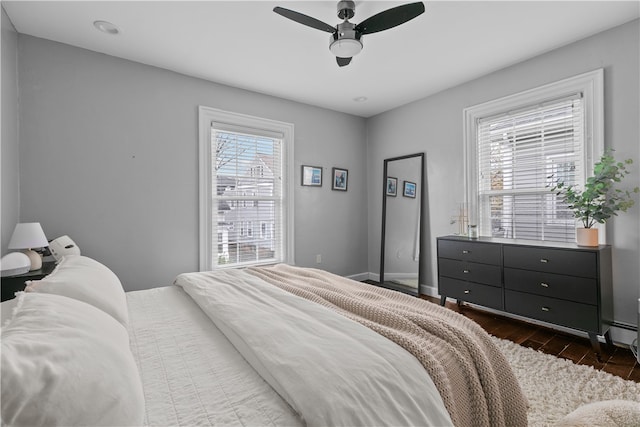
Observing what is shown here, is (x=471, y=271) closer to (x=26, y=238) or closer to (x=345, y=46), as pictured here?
(x=345, y=46)

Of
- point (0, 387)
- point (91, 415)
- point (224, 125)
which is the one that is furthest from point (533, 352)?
point (224, 125)

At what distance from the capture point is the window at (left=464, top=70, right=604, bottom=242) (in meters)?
2.81

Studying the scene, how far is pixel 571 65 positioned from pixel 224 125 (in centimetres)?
357

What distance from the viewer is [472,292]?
3188mm

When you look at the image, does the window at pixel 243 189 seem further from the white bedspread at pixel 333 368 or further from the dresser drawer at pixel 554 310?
the dresser drawer at pixel 554 310

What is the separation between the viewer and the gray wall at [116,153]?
2686 mm

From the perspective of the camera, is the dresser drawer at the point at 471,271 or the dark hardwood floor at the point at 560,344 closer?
the dark hardwood floor at the point at 560,344

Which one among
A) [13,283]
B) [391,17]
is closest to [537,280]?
[391,17]

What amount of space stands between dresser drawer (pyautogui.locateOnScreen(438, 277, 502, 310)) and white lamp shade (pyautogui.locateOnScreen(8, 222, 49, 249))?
3611mm

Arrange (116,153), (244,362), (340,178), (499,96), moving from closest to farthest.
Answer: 1. (244,362)
2. (116,153)
3. (499,96)
4. (340,178)

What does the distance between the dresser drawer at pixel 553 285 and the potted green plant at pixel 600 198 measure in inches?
14.7

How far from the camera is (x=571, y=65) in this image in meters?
2.86

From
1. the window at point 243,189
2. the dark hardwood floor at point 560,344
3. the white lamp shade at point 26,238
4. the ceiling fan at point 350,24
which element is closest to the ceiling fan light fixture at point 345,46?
the ceiling fan at point 350,24

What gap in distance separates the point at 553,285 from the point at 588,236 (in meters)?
0.50
